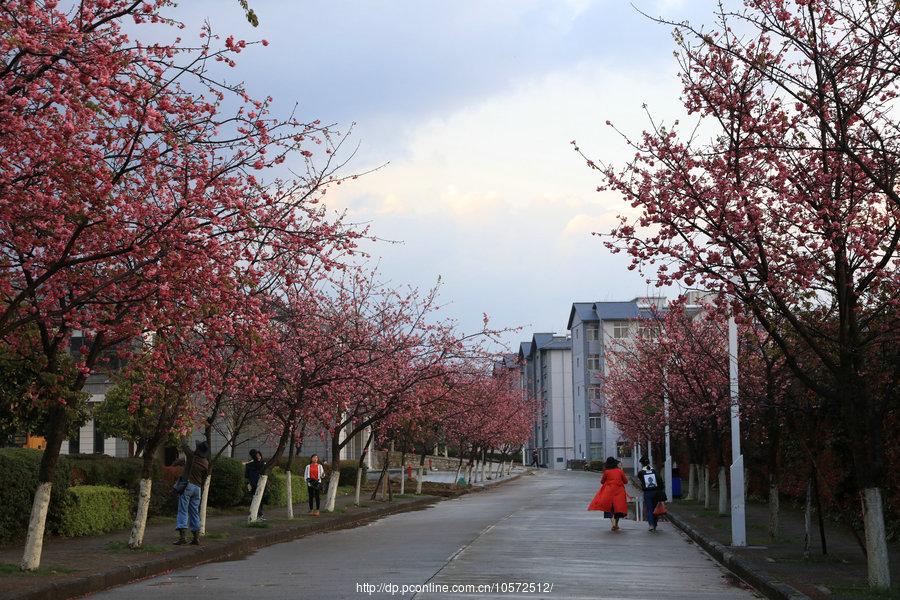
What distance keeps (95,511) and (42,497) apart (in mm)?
8727

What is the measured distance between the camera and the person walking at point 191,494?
807 inches

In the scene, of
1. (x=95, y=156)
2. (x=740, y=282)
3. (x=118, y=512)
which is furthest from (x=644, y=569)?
(x=118, y=512)

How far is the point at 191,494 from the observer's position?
2089cm

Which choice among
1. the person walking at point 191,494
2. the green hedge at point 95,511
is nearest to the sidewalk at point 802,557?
the person walking at point 191,494

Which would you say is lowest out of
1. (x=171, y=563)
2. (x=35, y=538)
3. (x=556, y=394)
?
(x=171, y=563)

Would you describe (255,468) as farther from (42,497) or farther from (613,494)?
(42,497)

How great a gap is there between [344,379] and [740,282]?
1331 cm

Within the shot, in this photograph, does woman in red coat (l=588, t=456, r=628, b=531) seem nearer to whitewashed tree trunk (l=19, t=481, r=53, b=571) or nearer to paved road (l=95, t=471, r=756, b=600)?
paved road (l=95, t=471, r=756, b=600)

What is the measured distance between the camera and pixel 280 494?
123ft

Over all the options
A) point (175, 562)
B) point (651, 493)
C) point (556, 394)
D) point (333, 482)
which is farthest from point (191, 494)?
point (556, 394)

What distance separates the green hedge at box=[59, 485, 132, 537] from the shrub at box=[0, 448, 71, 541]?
278mm

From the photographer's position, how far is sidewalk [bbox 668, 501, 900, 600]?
13.4m

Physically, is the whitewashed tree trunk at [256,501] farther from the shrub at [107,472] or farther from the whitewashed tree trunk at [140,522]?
the whitewashed tree trunk at [140,522]

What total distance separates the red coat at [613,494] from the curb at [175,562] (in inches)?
267
